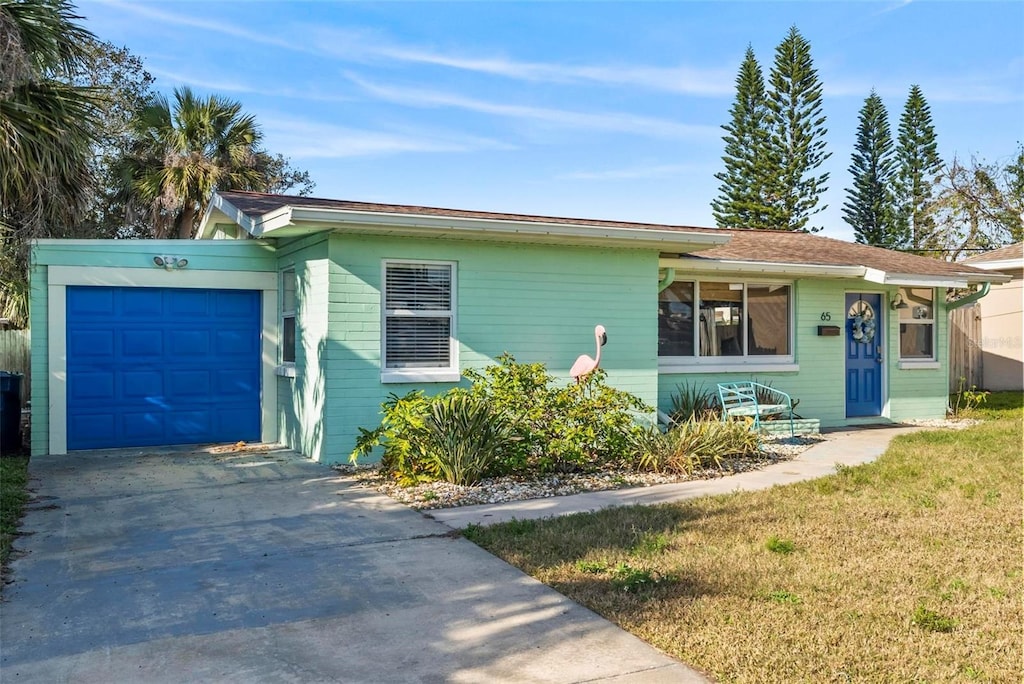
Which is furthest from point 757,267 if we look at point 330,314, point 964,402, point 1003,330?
point 1003,330

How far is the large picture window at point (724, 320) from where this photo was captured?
12.4 meters

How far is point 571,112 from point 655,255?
319 inches

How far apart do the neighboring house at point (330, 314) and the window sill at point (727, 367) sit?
0.04 m

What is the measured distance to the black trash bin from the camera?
997 centimetres

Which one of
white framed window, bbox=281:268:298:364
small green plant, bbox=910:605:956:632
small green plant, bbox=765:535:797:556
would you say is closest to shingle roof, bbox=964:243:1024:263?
small green plant, bbox=765:535:797:556

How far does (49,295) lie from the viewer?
32.0 ft

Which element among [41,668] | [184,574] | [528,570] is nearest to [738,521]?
[528,570]

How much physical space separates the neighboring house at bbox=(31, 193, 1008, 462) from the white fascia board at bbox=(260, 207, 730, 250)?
2 cm

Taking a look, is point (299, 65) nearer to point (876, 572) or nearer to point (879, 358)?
point (879, 358)

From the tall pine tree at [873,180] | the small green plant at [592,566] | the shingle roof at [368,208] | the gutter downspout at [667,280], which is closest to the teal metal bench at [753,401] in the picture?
the gutter downspout at [667,280]

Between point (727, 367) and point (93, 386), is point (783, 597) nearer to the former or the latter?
point (727, 367)

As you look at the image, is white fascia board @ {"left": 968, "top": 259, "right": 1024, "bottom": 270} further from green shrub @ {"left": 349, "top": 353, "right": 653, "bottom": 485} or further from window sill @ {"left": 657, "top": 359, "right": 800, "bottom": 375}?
green shrub @ {"left": 349, "top": 353, "right": 653, "bottom": 485}

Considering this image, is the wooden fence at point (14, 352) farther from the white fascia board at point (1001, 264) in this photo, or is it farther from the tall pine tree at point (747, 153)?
the tall pine tree at point (747, 153)

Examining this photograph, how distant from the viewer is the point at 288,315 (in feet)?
35.3
